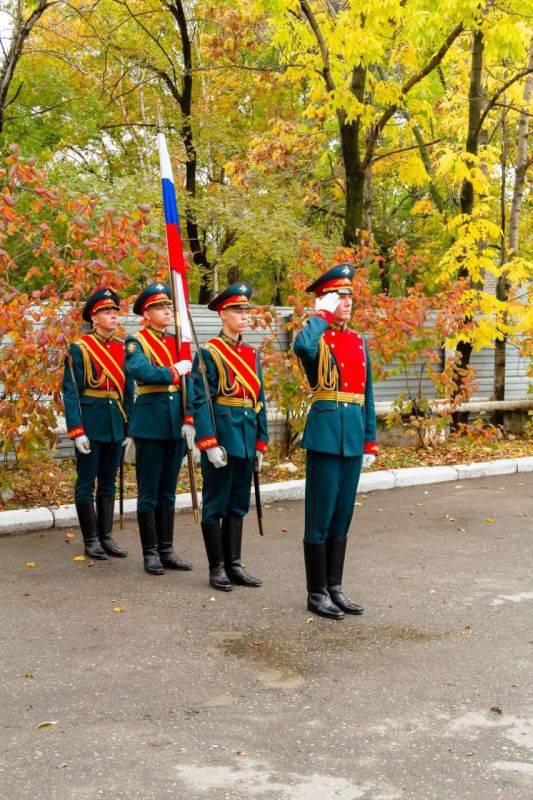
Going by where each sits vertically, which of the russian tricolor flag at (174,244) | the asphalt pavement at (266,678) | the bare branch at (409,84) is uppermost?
the bare branch at (409,84)

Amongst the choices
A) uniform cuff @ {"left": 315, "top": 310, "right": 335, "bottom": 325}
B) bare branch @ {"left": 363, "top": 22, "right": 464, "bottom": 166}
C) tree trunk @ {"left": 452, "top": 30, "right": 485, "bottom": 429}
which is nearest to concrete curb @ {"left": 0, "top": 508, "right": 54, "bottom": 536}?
uniform cuff @ {"left": 315, "top": 310, "right": 335, "bottom": 325}

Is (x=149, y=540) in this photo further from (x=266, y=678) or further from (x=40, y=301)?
(x=40, y=301)

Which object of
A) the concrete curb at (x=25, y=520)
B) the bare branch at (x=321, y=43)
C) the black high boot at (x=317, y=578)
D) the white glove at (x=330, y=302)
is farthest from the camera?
the bare branch at (x=321, y=43)

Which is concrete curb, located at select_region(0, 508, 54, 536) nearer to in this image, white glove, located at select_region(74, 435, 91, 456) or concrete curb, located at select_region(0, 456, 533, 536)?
concrete curb, located at select_region(0, 456, 533, 536)

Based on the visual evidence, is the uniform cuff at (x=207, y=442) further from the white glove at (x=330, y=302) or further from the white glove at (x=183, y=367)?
the white glove at (x=330, y=302)

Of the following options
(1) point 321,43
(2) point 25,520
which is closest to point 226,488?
(2) point 25,520

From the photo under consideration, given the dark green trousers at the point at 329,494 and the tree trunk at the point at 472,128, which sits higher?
the tree trunk at the point at 472,128

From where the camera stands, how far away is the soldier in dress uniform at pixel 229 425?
5.55m

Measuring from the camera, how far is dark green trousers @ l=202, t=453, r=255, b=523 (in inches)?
220

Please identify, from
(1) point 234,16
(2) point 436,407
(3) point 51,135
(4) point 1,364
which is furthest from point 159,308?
(3) point 51,135

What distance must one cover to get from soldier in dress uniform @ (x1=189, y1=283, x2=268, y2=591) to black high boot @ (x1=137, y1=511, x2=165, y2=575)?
0.46 m

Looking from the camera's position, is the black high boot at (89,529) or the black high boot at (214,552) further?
the black high boot at (89,529)

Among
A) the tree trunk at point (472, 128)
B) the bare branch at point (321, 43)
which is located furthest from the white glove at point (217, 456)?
the bare branch at point (321, 43)

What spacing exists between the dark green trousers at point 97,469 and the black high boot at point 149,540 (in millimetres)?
548
